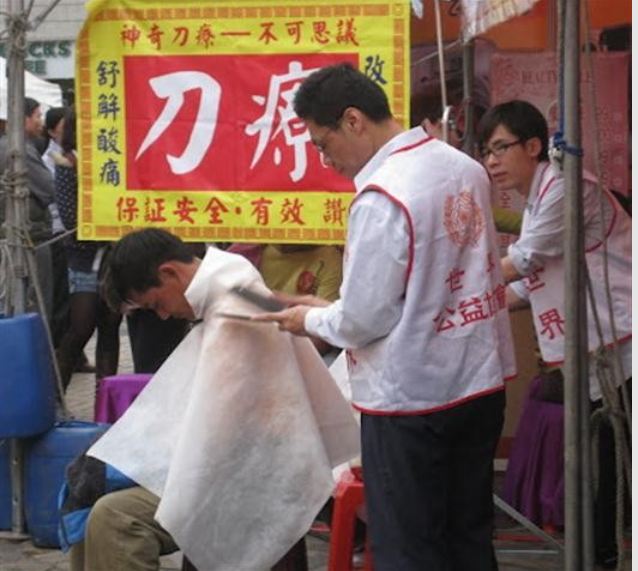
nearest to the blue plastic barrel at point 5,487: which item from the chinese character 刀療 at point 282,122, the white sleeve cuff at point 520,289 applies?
the chinese character 刀療 at point 282,122

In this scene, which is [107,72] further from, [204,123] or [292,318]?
[292,318]

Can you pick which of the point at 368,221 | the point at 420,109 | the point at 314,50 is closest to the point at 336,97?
the point at 368,221

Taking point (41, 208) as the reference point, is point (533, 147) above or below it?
above

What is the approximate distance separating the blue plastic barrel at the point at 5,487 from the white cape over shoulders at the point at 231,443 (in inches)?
82.4

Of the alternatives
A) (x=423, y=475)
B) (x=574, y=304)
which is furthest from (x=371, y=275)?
(x=574, y=304)

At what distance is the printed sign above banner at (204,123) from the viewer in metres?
5.39

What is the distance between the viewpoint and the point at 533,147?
4.85 m

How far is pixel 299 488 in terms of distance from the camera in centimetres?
387

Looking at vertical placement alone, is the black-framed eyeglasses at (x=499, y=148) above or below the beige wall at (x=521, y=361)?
above

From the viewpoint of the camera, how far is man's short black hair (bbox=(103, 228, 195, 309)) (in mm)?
3898

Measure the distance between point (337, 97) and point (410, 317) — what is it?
2.05 ft

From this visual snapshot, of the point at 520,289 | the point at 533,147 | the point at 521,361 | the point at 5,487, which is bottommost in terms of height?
the point at 5,487

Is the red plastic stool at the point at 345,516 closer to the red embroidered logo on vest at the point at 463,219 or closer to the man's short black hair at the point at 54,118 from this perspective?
the red embroidered logo on vest at the point at 463,219

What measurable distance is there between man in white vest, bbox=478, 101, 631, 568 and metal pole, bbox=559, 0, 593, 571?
52 cm
